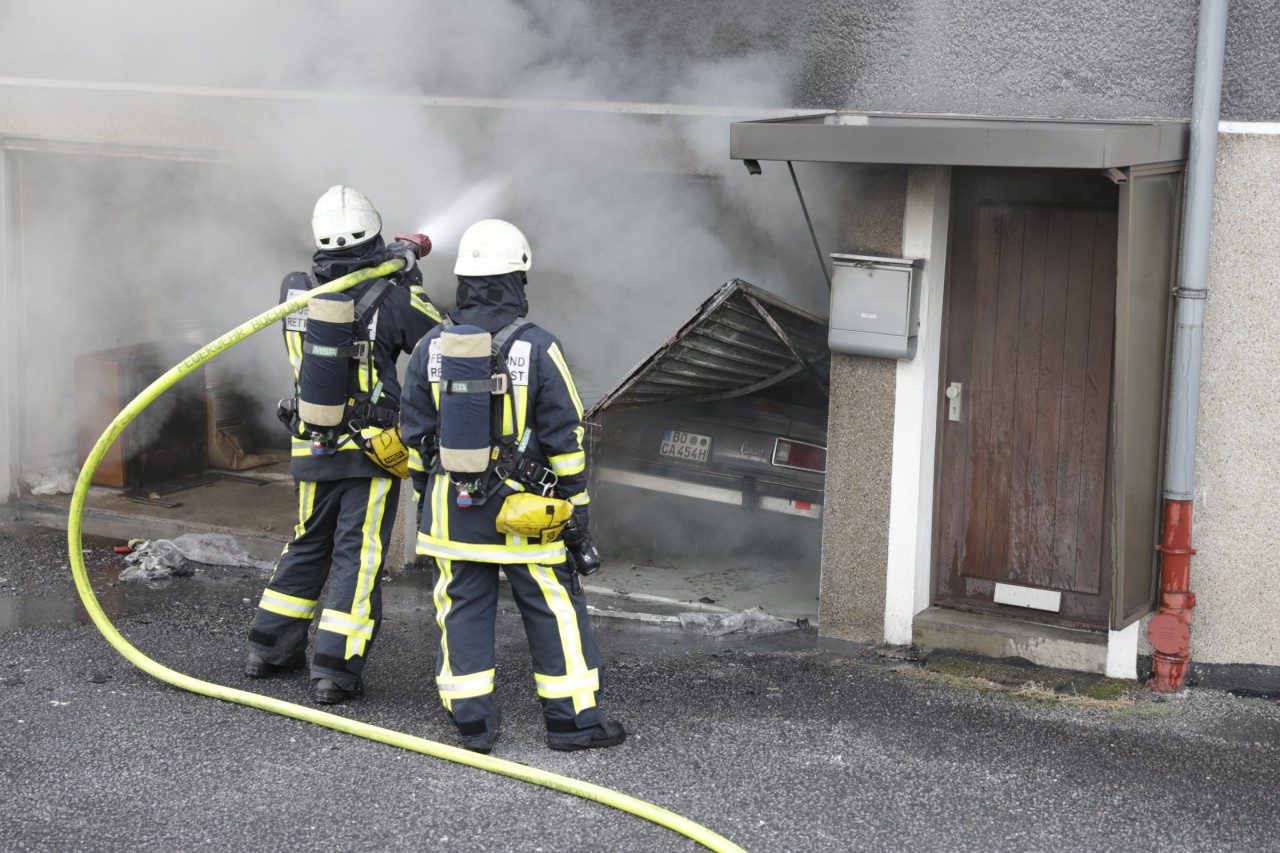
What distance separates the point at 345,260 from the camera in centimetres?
536

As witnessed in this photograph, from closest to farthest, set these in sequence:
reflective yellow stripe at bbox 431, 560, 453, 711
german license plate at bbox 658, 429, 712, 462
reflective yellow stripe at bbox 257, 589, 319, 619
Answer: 1. reflective yellow stripe at bbox 431, 560, 453, 711
2. reflective yellow stripe at bbox 257, 589, 319, 619
3. german license plate at bbox 658, 429, 712, 462

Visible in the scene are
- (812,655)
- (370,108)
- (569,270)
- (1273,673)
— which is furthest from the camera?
(569,270)

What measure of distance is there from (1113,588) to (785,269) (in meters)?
2.71

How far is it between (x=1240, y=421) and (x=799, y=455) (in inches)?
87.2

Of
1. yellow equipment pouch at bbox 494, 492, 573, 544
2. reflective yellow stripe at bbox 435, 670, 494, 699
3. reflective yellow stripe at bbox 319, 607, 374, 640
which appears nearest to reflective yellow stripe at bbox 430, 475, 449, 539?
yellow equipment pouch at bbox 494, 492, 573, 544

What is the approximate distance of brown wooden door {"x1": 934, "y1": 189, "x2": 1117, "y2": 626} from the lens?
19.0 ft

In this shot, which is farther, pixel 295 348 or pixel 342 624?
pixel 295 348

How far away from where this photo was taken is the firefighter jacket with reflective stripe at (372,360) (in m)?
5.34

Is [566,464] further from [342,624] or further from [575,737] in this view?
[342,624]

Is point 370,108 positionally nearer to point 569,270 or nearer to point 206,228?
A: point 569,270

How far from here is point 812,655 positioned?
6070mm

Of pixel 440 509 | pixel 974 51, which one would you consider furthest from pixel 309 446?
pixel 974 51

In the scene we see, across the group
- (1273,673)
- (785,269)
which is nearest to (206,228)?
(785,269)

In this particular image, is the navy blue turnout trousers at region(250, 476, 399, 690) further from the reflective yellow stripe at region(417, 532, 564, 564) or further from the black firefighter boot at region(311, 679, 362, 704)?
the reflective yellow stripe at region(417, 532, 564, 564)
